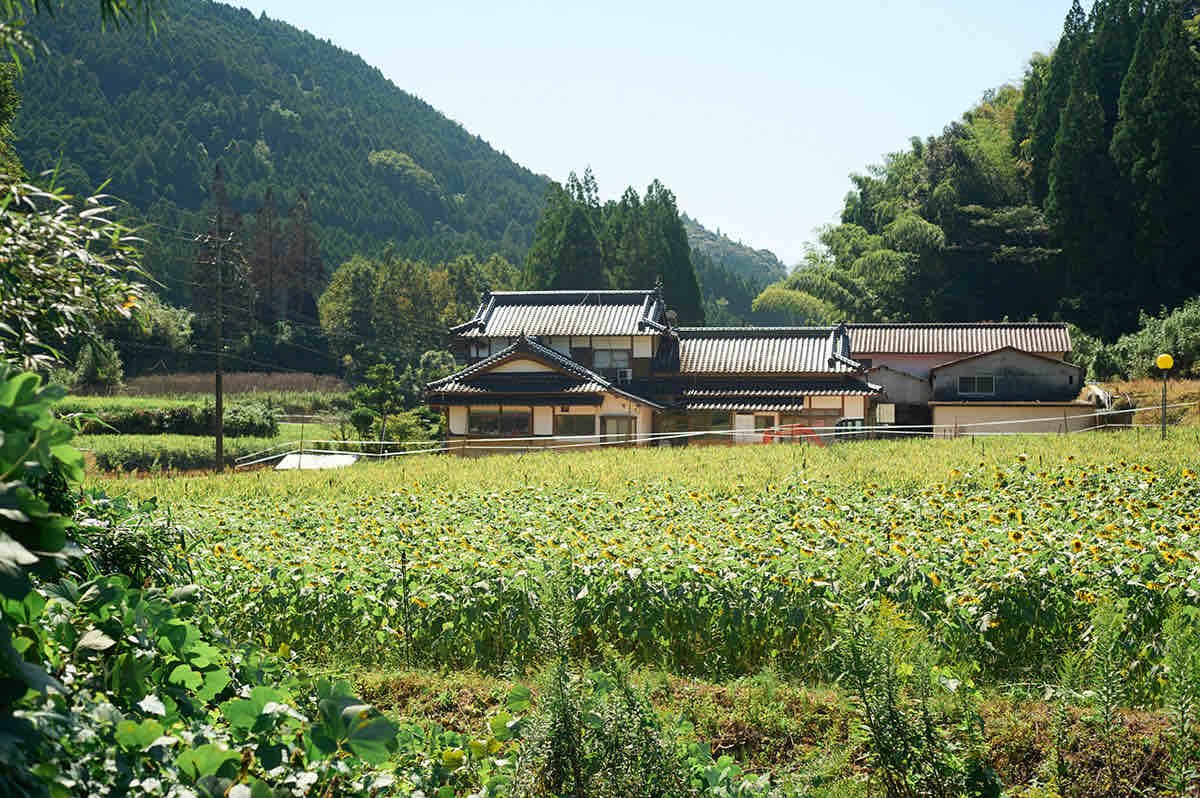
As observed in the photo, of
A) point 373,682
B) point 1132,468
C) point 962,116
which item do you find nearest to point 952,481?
point 1132,468

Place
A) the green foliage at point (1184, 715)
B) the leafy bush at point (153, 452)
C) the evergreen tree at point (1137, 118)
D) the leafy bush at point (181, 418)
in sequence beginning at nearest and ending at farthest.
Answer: the green foliage at point (1184, 715), the leafy bush at point (153, 452), the leafy bush at point (181, 418), the evergreen tree at point (1137, 118)

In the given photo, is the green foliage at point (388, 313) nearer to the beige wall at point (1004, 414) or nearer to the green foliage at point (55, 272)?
the beige wall at point (1004, 414)

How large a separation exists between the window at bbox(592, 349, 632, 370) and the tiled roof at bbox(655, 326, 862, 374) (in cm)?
115

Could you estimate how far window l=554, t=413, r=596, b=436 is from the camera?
28.7 m

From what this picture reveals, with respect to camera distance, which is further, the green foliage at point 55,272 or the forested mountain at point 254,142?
the forested mountain at point 254,142

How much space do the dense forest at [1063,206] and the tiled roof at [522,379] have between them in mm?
21699

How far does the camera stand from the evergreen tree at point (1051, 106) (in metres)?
43.5

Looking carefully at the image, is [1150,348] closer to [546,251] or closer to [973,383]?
[973,383]

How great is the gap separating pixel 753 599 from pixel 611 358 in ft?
88.6

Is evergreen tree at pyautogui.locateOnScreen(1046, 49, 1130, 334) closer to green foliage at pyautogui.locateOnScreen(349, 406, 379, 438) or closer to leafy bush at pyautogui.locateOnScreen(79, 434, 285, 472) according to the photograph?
green foliage at pyautogui.locateOnScreen(349, 406, 379, 438)

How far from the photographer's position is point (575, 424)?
28.8 m

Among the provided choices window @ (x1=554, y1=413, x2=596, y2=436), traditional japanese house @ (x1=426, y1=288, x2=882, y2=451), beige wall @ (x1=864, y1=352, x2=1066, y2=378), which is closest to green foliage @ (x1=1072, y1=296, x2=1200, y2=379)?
beige wall @ (x1=864, y1=352, x2=1066, y2=378)

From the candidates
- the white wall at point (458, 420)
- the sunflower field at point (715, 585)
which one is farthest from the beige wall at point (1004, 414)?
the sunflower field at point (715, 585)

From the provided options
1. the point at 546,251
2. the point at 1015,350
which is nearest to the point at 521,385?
the point at 1015,350
